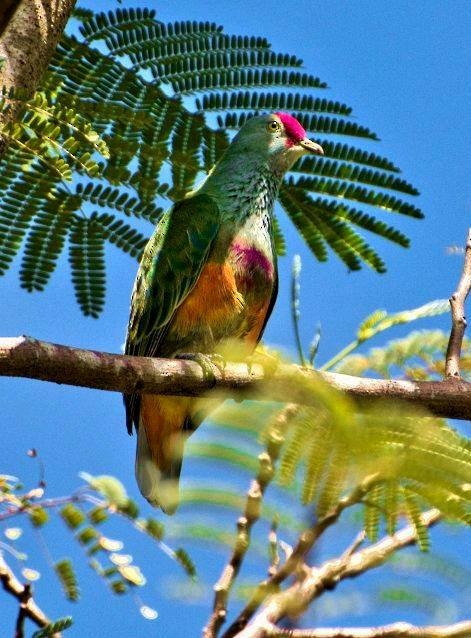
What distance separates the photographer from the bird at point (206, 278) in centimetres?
439

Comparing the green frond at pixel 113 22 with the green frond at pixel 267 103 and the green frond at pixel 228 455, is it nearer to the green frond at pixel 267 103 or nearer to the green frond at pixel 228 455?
the green frond at pixel 267 103

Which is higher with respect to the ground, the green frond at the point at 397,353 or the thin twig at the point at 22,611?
the green frond at the point at 397,353

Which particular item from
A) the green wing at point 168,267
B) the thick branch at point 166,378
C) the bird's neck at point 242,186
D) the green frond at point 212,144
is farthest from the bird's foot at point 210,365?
the bird's neck at point 242,186

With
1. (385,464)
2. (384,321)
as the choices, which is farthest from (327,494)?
(384,321)

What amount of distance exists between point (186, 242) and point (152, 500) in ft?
4.05

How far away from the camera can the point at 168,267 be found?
14.7 feet

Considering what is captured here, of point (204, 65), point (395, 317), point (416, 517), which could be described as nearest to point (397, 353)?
point (395, 317)

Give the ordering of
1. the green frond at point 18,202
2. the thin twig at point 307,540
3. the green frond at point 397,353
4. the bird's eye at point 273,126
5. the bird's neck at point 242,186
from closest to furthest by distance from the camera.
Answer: the thin twig at point 307,540
the green frond at point 397,353
the green frond at point 18,202
the bird's neck at point 242,186
the bird's eye at point 273,126

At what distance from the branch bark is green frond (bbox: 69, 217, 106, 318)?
890 mm

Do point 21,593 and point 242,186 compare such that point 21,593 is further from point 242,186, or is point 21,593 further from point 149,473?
point 242,186

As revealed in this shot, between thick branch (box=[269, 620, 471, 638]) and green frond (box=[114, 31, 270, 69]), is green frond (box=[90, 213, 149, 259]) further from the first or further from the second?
thick branch (box=[269, 620, 471, 638])

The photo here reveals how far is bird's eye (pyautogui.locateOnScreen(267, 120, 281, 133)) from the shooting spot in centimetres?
492

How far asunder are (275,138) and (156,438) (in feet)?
5.37

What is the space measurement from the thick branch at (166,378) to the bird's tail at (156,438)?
1.30 meters
